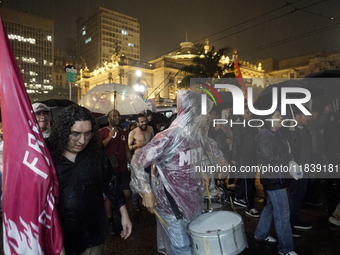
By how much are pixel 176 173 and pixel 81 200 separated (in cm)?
111

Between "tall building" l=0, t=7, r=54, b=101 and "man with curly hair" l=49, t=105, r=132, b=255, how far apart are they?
83.9m

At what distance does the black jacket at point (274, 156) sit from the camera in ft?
10.8

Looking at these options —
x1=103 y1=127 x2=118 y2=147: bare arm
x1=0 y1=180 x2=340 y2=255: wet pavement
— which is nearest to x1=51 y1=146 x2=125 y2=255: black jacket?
x1=0 y1=180 x2=340 y2=255: wet pavement

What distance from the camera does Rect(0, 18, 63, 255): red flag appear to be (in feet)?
4.63

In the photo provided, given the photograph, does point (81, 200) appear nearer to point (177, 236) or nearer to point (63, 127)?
point (63, 127)

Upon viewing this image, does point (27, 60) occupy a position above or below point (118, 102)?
above

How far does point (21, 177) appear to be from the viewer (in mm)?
1428

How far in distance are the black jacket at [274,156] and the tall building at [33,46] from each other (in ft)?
274

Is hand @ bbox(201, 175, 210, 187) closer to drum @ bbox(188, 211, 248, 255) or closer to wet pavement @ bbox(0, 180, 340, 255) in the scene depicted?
drum @ bbox(188, 211, 248, 255)

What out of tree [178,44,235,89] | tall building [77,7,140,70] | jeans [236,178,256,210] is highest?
tall building [77,7,140,70]

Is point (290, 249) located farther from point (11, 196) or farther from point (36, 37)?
point (36, 37)

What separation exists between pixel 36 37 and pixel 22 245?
321 feet

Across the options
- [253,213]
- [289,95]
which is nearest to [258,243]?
[253,213]

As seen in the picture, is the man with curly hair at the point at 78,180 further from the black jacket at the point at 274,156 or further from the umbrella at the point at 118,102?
the umbrella at the point at 118,102
